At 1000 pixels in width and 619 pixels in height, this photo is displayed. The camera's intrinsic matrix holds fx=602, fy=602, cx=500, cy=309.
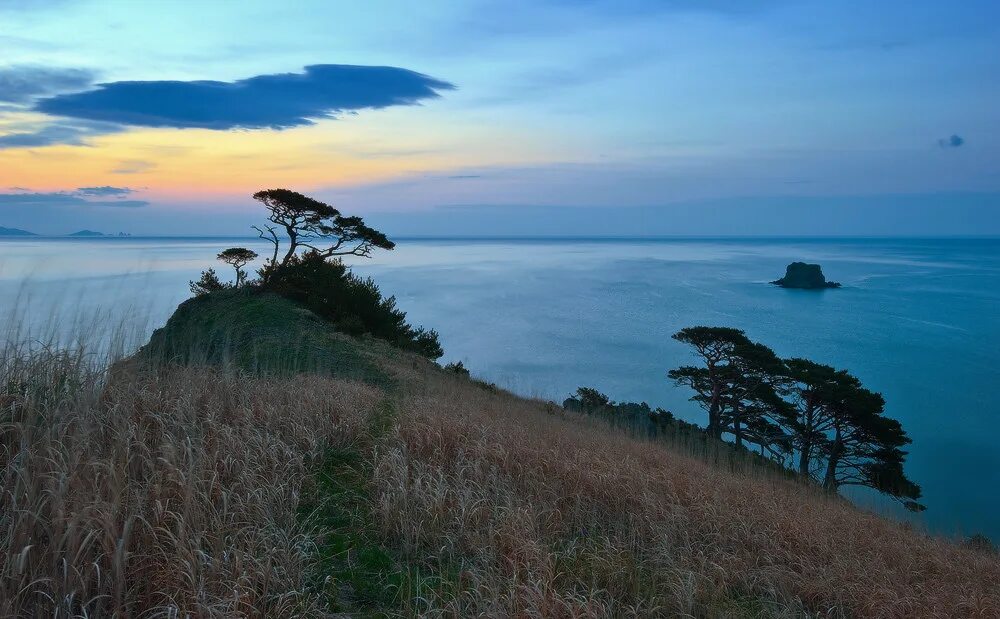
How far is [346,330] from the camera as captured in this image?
17391 millimetres

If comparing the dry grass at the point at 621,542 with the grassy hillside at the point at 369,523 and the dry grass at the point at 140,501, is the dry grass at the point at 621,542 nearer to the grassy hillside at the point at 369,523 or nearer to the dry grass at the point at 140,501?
the grassy hillside at the point at 369,523

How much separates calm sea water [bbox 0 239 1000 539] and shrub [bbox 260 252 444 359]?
380 centimetres

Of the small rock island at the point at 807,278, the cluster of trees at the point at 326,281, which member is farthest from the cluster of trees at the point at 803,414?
the small rock island at the point at 807,278

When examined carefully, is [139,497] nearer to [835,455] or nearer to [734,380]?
[835,455]

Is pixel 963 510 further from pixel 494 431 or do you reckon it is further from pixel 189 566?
pixel 189 566

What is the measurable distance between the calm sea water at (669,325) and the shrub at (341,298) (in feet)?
12.5

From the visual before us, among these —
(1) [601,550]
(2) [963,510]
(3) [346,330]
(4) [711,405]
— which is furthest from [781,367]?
(1) [601,550]

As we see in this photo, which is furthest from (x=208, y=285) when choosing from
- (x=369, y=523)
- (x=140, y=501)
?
(x=140, y=501)

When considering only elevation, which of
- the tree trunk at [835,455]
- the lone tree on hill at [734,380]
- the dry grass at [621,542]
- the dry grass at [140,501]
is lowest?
the tree trunk at [835,455]

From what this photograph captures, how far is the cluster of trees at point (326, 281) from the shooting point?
19188mm

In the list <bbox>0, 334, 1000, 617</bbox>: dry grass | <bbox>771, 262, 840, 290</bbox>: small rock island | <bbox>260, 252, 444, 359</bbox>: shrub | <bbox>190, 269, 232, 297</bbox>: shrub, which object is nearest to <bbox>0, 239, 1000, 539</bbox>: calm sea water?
<bbox>190, 269, 232, 297</bbox>: shrub

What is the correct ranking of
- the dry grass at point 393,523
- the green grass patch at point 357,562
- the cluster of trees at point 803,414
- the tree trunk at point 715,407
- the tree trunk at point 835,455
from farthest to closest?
1. the tree trunk at point 715,407
2. the tree trunk at point 835,455
3. the cluster of trees at point 803,414
4. the green grass patch at point 357,562
5. the dry grass at point 393,523

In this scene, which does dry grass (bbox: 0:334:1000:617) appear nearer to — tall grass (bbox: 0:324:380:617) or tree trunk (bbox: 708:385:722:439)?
tall grass (bbox: 0:324:380:617)

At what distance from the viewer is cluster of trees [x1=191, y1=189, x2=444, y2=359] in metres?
19.2
